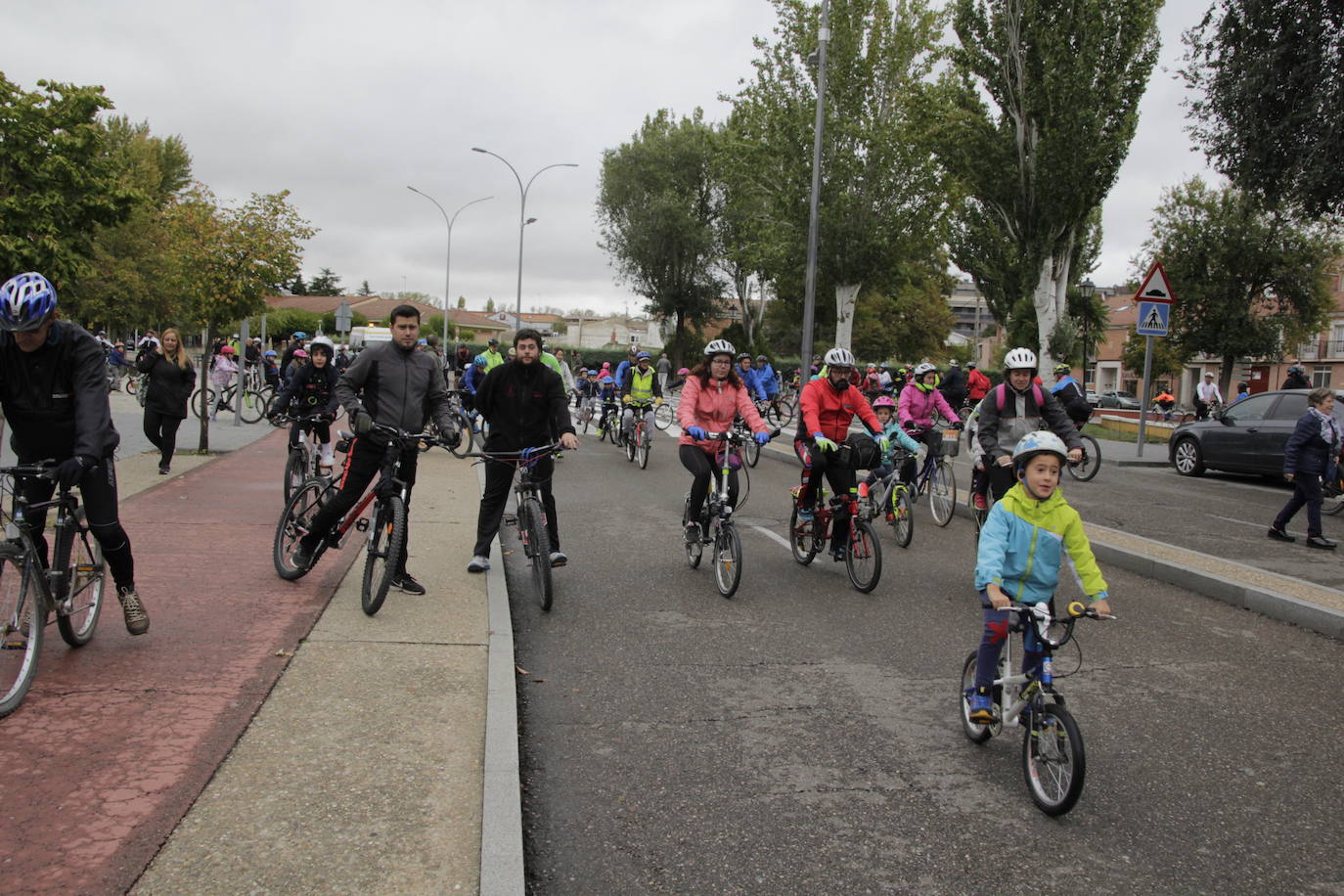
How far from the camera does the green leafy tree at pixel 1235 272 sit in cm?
4088

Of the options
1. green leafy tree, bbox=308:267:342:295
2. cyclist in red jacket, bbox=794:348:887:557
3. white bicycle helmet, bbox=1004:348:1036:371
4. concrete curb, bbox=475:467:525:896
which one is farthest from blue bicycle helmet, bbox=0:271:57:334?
green leafy tree, bbox=308:267:342:295

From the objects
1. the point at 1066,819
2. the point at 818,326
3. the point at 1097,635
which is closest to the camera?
the point at 1066,819

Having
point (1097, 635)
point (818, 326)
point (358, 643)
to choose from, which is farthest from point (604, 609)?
point (818, 326)

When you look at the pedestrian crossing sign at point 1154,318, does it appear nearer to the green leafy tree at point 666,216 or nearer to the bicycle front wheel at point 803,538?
the bicycle front wheel at point 803,538

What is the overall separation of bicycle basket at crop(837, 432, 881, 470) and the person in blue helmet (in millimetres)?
4783

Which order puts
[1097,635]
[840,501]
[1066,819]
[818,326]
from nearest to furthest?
[1066,819]
[1097,635]
[840,501]
[818,326]

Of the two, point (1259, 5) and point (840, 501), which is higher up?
point (1259, 5)

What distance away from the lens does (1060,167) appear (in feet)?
85.0

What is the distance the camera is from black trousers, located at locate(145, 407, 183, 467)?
1149 cm

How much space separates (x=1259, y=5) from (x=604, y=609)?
41.2 ft

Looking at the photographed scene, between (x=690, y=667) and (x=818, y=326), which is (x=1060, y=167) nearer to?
(x=690, y=667)

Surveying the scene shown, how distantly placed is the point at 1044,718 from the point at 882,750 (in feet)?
2.56

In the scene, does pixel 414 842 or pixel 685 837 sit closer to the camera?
pixel 414 842

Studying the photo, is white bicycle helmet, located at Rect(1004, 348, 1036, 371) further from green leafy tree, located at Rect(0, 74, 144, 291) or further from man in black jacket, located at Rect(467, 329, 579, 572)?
green leafy tree, located at Rect(0, 74, 144, 291)
